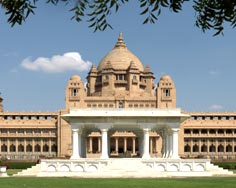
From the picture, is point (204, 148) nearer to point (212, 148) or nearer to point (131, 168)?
point (212, 148)

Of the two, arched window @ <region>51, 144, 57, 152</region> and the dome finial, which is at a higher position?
the dome finial

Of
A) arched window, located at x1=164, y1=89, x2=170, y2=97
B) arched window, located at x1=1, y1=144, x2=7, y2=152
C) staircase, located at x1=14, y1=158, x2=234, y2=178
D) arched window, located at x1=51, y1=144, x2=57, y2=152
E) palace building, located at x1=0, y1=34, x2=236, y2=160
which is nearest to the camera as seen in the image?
staircase, located at x1=14, y1=158, x2=234, y2=178

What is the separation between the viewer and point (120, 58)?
313 ft

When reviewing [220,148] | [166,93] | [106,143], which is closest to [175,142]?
[106,143]

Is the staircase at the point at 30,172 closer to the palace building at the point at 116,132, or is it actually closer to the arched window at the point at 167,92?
the palace building at the point at 116,132

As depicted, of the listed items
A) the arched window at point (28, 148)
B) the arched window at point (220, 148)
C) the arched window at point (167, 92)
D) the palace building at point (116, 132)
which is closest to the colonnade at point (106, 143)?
the palace building at point (116, 132)

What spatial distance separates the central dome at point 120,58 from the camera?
9469 centimetres

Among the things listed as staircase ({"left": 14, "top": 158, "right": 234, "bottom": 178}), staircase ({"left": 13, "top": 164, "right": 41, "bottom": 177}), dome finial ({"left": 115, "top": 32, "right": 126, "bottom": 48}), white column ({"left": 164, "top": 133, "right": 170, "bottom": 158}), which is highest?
dome finial ({"left": 115, "top": 32, "right": 126, "bottom": 48})

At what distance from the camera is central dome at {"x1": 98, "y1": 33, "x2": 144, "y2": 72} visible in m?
94.7

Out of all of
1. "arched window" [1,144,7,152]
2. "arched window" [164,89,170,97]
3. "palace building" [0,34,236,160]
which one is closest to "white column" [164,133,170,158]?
"palace building" [0,34,236,160]

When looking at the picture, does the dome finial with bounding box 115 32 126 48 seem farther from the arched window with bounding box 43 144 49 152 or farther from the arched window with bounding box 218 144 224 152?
the arched window with bounding box 218 144 224 152
